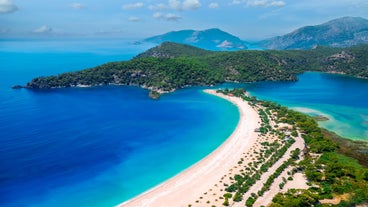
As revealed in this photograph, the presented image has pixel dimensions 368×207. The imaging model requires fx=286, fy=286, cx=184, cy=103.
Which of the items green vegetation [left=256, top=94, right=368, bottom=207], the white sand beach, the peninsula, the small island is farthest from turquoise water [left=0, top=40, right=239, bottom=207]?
the small island

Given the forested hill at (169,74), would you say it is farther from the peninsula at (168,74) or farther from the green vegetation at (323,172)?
the green vegetation at (323,172)

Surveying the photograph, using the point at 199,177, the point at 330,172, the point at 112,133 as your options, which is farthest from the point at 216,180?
the point at 112,133

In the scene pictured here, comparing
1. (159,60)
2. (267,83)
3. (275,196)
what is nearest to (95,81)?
(159,60)

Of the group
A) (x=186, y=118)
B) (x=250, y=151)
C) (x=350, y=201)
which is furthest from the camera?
(x=186, y=118)

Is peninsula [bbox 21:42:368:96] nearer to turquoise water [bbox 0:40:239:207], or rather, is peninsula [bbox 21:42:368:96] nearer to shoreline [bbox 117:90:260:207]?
turquoise water [bbox 0:40:239:207]

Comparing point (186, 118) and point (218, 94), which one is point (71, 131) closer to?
point (186, 118)

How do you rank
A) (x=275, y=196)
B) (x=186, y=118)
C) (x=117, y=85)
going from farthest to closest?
(x=117, y=85)
(x=186, y=118)
(x=275, y=196)
